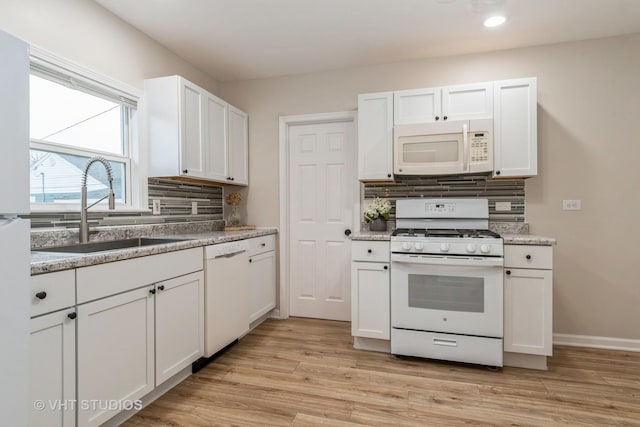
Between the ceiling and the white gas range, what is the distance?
1.58m

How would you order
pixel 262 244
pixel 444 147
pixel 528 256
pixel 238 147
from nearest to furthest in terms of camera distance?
pixel 528 256, pixel 444 147, pixel 262 244, pixel 238 147

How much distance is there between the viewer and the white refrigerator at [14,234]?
3.03 feet

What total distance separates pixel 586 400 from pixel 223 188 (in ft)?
11.5

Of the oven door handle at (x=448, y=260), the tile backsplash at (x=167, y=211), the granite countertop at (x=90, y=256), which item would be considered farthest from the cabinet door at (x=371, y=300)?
the tile backsplash at (x=167, y=211)

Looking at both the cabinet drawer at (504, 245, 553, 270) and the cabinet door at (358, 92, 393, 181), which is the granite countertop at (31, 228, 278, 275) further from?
the cabinet drawer at (504, 245, 553, 270)

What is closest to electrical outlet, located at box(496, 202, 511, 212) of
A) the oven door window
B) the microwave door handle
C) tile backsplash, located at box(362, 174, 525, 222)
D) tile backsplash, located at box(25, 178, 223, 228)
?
tile backsplash, located at box(362, 174, 525, 222)

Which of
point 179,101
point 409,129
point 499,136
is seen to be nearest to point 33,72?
point 179,101

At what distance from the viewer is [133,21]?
2.44 meters

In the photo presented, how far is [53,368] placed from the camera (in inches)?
52.0

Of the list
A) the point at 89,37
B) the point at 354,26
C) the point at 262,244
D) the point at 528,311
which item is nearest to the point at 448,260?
the point at 528,311

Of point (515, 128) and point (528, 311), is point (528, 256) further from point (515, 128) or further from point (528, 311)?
point (515, 128)

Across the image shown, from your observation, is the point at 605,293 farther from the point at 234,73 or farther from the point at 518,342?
the point at 234,73

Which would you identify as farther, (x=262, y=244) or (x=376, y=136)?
(x=262, y=244)

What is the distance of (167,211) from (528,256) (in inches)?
114
